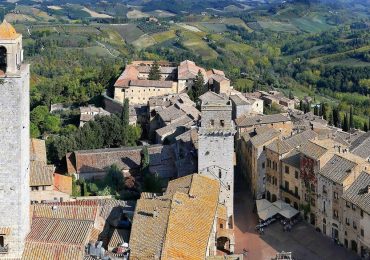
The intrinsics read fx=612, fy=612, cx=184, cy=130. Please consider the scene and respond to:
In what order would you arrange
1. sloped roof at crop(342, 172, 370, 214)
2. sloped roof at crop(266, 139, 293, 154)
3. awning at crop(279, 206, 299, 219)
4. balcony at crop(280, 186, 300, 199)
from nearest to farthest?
sloped roof at crop(342, 172, 370, 214) < awning at crop(279, 206, 299, 219) < balcony at crop(280, 186, 300, 199) < sloped roof at crop(266, 139, 293, 154)

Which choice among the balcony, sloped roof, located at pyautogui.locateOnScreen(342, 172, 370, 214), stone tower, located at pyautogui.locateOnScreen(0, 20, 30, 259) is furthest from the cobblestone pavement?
stone tower, located at pyautogui.locateOnScreen(0, 20, 30, 259)

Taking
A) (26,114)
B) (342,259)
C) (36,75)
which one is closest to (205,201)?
(342,259)

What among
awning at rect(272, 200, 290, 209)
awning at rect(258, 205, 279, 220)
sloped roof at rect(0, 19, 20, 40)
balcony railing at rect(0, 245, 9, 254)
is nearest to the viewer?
sloped roof at rect(0, 19, 20, 40)

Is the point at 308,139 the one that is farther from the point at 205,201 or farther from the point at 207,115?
the point at 205,201

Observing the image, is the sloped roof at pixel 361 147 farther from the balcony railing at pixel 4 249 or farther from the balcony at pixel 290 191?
the balcony railing at pixel 4 249

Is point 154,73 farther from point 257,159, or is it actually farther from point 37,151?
point 257,159

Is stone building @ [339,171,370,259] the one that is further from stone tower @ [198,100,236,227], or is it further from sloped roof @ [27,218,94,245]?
sloped roof @ [27,218,94,245]

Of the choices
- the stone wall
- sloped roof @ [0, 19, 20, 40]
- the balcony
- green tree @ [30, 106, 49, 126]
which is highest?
sloped roof @ [0, 19, 20, 40]
